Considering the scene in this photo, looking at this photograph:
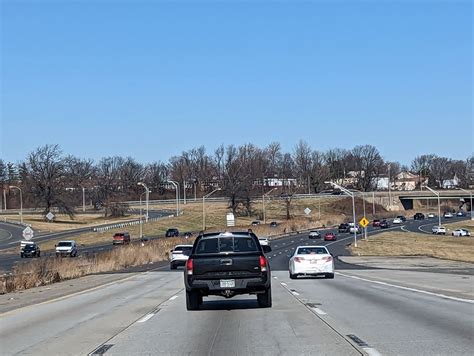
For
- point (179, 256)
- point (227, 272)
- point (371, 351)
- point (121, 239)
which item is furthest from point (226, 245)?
point (121, 239)

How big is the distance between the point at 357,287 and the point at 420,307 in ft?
29.0

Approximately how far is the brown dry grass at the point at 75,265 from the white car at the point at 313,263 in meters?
12.1

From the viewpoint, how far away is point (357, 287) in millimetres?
27484

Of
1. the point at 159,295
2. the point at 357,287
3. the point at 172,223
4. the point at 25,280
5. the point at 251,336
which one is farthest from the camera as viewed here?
the point at 172,223

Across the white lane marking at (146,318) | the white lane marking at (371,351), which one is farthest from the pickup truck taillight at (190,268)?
the white lane marking at (371,351)

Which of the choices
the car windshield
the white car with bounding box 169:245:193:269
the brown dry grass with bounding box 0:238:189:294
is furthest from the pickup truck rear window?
the white car with bounding box 169:245:193:269

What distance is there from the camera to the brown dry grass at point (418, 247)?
69875 millimetres

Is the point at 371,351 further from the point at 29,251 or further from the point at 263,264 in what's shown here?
the point at 29,251

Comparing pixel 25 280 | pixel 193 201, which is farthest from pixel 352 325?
pixel 193 201

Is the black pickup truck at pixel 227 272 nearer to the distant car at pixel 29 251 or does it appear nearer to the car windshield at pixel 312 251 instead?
the car windshield at pixel 312 251

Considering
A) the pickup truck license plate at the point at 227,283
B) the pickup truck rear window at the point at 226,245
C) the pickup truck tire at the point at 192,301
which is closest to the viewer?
the pickup truck license plate at the point at 227,283

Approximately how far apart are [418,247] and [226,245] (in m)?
64.7

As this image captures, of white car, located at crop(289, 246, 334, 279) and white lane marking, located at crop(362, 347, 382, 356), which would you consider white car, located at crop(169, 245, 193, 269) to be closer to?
white car, located at crop(289, 246, 334, 279)

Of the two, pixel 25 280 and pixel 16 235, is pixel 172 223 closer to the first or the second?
pixel 16 235
